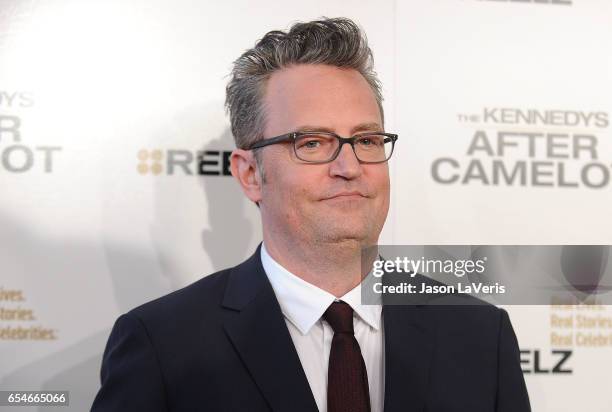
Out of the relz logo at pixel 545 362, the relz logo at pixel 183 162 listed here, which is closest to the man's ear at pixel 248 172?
the relz logo at pixel 183 162

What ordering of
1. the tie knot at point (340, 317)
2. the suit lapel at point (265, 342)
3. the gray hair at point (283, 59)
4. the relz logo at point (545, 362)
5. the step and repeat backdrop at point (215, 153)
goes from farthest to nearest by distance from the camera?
1. the relz logo at point (545, 362)
2. the step and repeat backdrop at point (215, 153)
3. the gray hair at point (283, 59)
4. the tie knot at point (340, 317)
5. the suit lapel at point (265, 342)

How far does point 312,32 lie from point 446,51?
A: 0.75 m

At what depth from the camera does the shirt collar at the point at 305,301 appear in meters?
1.51

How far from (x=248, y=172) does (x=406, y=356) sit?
58 cm

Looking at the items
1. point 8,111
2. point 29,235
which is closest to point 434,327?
point 29,235

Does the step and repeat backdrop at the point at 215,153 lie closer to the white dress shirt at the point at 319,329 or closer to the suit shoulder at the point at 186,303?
the suit shoulder at the point at 186,303

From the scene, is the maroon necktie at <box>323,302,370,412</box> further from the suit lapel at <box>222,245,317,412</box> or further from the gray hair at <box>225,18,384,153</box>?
the gray hair at <box>225,18,384,153</box>

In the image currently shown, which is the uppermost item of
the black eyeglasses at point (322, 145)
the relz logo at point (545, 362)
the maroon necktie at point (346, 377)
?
the black eyeglasses at point (322, 145)

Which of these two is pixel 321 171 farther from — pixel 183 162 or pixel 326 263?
pixel 183 162

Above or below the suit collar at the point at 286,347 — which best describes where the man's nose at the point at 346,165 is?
above

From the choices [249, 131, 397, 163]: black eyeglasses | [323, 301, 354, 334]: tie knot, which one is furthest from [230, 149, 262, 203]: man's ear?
[323, 301, 354, 334]: tie knot

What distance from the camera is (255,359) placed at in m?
1.42

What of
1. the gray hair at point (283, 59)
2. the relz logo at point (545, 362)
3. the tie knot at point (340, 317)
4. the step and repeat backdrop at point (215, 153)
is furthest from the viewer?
the relz logo at point (545, 362)

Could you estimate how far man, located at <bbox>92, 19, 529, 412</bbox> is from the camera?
1.42 meters
